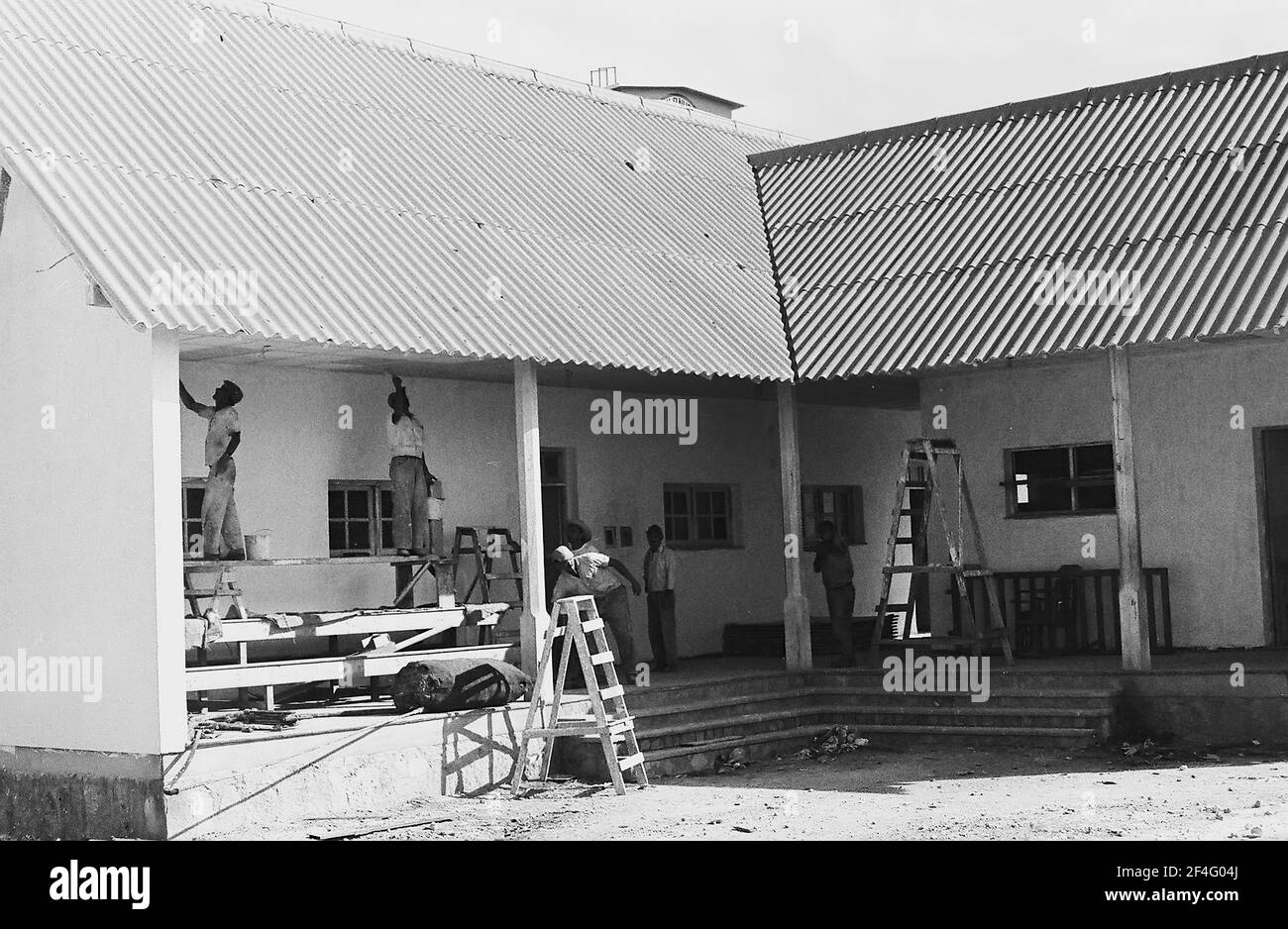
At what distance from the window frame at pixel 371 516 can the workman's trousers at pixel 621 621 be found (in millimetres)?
2079

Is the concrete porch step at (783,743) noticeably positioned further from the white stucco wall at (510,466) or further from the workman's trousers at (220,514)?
the workman's trousers at (220,514)

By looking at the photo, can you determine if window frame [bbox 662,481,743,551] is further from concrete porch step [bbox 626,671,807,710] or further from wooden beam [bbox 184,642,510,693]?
wooden beam [bbox 184,642,510,693]

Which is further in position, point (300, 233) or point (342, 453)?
point (342, 453)

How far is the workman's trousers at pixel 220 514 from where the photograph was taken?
13680mm

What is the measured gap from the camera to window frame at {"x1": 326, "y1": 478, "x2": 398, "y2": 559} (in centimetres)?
1578

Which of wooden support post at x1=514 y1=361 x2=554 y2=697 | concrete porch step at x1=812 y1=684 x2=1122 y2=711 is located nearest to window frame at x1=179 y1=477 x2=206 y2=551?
wooden support post at x1=514 y1=361 x2=554 y2=697

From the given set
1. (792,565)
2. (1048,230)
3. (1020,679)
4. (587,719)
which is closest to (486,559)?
(792,565)

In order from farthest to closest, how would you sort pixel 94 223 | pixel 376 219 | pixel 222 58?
pixel 222 58
pixel 376 219
pixel 94 223

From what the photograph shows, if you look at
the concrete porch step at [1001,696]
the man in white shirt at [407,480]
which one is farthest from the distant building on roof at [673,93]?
the concrete porch step at [1001,696]

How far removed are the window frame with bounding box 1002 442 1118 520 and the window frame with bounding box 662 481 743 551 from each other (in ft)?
11.7

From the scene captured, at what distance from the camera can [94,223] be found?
12.1m

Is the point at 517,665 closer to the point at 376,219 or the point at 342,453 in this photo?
the point at 342,453

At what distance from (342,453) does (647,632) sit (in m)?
4.63
